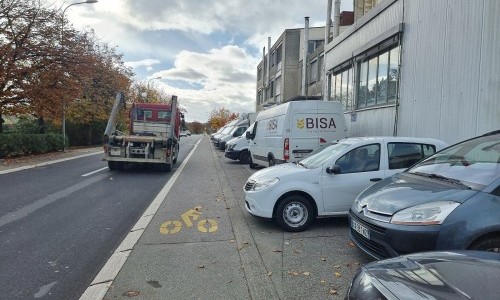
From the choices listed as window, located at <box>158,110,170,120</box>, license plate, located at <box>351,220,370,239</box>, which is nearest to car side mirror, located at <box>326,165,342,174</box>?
license plate, located at <box>351,220,370,239</box>

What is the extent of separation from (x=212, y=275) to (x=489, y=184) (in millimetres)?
3071

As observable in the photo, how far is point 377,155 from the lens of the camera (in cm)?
651

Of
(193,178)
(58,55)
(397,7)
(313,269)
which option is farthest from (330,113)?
(58,55)

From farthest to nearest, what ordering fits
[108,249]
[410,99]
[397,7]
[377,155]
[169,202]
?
[397,7] → [410,99] → [169,202] → [377,155] → [108,249]

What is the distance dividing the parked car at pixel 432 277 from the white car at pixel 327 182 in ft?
11.7

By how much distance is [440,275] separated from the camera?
90.3 inches

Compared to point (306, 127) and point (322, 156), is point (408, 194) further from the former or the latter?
point (306, 127)

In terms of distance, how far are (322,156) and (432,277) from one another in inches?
184

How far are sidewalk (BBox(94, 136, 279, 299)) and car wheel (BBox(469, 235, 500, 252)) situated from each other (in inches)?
78.5

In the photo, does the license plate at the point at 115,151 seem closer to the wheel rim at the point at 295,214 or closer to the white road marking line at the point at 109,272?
the white road marking line at the point at 109,272

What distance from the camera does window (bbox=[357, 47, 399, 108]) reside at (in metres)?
12.4

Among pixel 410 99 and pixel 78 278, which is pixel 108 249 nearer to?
pixel 78 278

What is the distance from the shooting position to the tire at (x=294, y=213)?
247 inches

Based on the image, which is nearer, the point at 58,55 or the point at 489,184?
the point at 489,184
